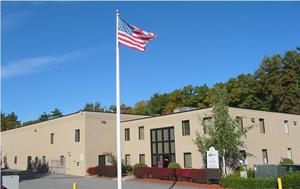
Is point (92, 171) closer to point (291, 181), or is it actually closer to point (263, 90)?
point (291, 181)

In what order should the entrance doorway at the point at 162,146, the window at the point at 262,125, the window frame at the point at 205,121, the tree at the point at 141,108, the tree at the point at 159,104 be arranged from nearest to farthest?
the window frame at the point at 205,121, the window at the point at 262,125, the entrance doorway at the point at 162,146, the tree at the point at 159,104, the tree at the point at 141,108

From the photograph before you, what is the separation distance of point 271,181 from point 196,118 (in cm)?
1411

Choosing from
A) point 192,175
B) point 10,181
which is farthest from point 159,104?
point 10,181

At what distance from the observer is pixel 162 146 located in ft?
146

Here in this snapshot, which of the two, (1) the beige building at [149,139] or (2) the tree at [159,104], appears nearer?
(1) the beige building at [149,139]

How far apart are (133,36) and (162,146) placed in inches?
1021

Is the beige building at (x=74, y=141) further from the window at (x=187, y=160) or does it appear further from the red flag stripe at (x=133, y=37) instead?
the red flag stripe at (x=133, y=37)

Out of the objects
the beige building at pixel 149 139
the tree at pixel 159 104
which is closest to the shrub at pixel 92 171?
the beige building at pixel 149 139

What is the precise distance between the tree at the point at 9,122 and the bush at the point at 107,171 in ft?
225

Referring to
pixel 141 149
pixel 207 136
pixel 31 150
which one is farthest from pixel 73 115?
pixel 207 136

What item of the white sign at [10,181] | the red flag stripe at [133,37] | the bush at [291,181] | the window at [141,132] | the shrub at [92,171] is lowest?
the bush at [291,181]

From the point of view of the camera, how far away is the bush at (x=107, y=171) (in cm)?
4338

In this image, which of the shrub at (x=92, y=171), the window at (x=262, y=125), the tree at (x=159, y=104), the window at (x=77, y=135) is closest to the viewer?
the window at (x=262, y=125)

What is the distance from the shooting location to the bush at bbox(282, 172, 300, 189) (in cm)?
2561
